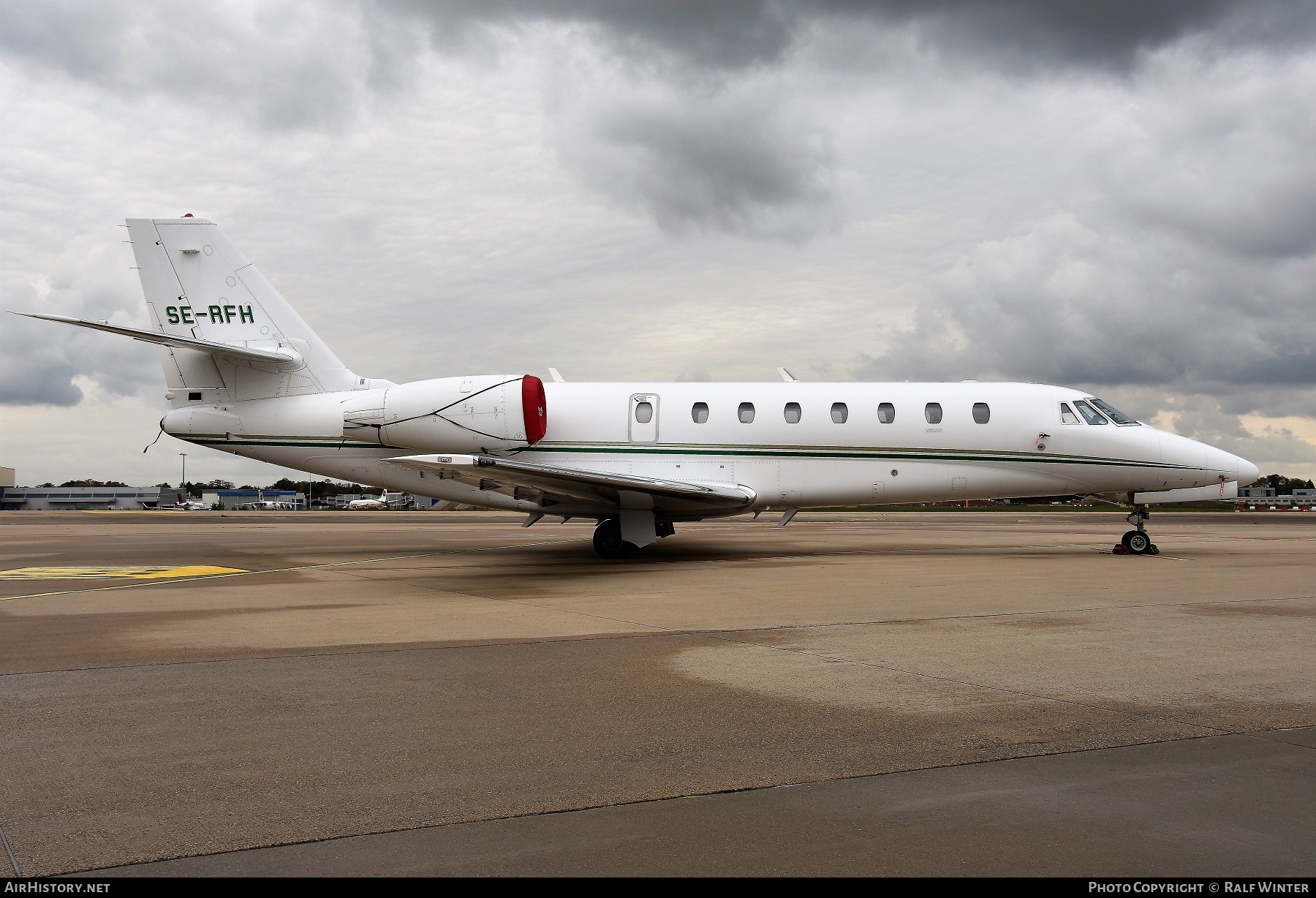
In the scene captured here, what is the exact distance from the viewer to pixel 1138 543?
18422mm

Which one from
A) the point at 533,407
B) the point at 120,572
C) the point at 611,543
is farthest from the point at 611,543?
the point at 120,572

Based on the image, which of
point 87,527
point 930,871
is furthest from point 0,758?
point 87,527

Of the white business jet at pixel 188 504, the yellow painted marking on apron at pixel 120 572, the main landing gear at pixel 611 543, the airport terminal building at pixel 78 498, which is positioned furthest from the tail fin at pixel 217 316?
the airport terminal building at pixel 78 498

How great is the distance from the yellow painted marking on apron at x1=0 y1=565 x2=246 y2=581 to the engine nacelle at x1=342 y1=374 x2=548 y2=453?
3.61 metres

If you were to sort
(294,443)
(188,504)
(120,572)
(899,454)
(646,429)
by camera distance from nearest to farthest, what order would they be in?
(120,572)
(899,454)
(646,429)
(294,443)
(188,504)

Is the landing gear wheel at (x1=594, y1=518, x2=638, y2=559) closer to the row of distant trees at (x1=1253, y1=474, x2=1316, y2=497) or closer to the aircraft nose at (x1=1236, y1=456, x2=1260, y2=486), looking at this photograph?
the aircraft nose at (x1=1236, y1=456, x2=1260, y2=486)

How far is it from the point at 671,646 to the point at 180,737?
13.0ft

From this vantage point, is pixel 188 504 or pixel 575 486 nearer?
pixel 575 486

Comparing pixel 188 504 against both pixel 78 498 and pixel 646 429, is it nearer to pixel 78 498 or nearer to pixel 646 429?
pixel 78 498

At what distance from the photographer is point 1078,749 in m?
4.82

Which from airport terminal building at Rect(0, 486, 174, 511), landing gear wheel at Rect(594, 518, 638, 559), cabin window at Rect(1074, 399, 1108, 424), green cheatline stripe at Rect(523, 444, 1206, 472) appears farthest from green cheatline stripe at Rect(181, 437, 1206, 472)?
airport terminal building at Rect(0, 486, 174, 511)

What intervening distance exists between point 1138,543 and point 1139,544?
2 cm

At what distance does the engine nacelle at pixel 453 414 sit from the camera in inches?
705
